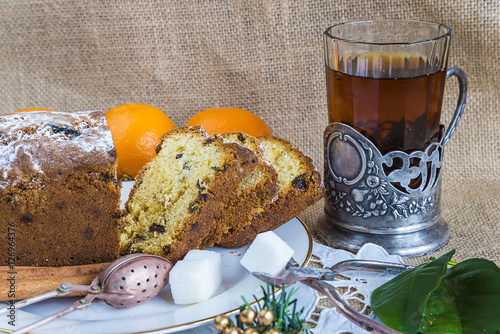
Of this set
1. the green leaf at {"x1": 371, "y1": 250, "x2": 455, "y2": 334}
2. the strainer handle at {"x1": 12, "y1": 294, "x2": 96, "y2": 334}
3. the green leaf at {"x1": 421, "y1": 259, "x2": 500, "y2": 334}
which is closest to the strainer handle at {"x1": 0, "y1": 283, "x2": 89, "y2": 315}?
the strainer handle at {"x1": 12, "y1": 294, "x2": 96, "y2": 334}

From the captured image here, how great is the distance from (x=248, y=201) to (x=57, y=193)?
59cm

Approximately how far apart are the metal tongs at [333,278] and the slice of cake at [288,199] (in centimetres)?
27

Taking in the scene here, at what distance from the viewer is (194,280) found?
4.65 ft

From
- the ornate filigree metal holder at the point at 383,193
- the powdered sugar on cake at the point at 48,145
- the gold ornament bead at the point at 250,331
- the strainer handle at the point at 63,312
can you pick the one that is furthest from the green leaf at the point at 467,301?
the powdered sugar on cake at the point at 48,145

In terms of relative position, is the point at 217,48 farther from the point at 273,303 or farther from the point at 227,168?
the point at 273,303

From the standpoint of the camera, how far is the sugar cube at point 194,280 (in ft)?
4.66

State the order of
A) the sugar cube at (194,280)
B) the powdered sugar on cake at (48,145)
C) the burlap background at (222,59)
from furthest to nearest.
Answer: the burlap background at (222,59) < the powdered sugar on cake at (48,145) < the sugar cube at (194,280)

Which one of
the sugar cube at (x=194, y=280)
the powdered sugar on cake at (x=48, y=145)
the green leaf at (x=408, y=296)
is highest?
the powdered sugar on cake at (x=48, y=145)

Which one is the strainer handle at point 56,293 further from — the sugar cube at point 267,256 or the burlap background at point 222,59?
the burlap background at point 222,59

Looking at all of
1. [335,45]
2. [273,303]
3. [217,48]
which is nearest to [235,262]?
[273,303]

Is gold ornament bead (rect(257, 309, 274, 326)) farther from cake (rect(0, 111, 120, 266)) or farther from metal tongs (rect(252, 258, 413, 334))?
cake (rect(0, 111, 120, 266))

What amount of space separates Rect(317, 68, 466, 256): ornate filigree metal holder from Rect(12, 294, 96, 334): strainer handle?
0.93m

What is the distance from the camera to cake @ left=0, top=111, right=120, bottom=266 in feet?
5.01

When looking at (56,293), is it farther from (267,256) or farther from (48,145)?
(267,256)
